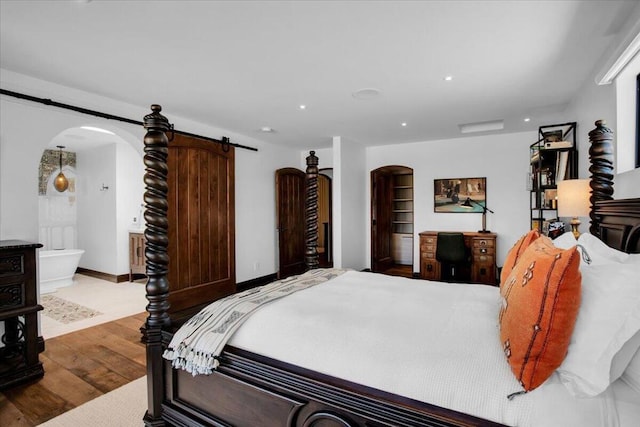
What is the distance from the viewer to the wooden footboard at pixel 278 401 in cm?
112

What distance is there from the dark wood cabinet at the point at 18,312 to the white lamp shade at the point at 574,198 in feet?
13.5

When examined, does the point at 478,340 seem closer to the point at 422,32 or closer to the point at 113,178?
the point at 422,32

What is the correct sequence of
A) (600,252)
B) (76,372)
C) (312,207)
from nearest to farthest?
1. (600,252)
2. (76,372)
3. (312,207)

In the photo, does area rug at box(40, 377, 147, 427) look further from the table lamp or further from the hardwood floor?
the table lamp

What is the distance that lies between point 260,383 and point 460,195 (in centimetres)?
509

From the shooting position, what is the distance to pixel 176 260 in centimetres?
404

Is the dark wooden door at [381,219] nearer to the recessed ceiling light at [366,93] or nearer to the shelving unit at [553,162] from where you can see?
the shelving unit at [553,162]

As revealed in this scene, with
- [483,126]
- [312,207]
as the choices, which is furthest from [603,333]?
[483,126]

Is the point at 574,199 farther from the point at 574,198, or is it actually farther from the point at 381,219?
the point at 381,219

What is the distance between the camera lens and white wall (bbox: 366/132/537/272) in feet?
17.1

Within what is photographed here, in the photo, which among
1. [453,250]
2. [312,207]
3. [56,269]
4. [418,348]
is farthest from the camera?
[56,269]

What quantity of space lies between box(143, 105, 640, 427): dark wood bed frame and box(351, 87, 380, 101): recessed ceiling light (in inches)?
72.1

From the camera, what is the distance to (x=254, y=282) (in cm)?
547

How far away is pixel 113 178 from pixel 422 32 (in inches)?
223
